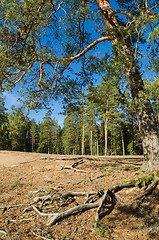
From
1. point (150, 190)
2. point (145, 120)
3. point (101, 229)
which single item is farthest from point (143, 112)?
point (101, 229)

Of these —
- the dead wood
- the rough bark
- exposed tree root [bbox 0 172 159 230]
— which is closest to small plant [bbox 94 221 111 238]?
exposed tree root [bbox 0 172 159 230]

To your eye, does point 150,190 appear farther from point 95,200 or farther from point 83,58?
point 83,58

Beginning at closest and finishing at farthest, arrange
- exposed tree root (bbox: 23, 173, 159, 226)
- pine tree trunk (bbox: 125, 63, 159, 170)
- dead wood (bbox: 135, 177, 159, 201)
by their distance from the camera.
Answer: exposed tree root (bbox: 23, 173, 159, 226) < dead wood (bbox: 135, 177, 159, 201) < pine tree trunk (bbox: 125, 63, 159, 170)

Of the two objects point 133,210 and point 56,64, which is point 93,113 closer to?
point 56,64

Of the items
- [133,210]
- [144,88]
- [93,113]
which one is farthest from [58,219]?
[93,113]

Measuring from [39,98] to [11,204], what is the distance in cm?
492

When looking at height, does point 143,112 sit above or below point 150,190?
above

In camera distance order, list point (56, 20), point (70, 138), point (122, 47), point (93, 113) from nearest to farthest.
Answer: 1. point (122, 47)
2. point (56, 20)
3. point (93, 113)
4. point (70, 138)

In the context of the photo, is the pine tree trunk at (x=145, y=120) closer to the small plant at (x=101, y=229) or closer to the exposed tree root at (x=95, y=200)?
the exposed tree root at (x=95, y=200)

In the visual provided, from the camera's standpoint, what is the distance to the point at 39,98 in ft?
25.0

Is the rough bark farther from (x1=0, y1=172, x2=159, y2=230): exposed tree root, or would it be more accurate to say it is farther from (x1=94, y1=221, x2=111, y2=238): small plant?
(x1=94, y1=221, x2=111, y2=238): small plant

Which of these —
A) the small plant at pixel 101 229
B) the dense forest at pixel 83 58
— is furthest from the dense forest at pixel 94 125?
the small plant at pixel 101 229

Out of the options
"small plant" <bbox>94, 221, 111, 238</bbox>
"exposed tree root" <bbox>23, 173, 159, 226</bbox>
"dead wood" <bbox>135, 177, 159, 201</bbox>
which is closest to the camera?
"small plant" <bbox>94, 221, 111, 238</bbox>

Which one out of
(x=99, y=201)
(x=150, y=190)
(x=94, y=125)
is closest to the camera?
(x=99, y=201)
